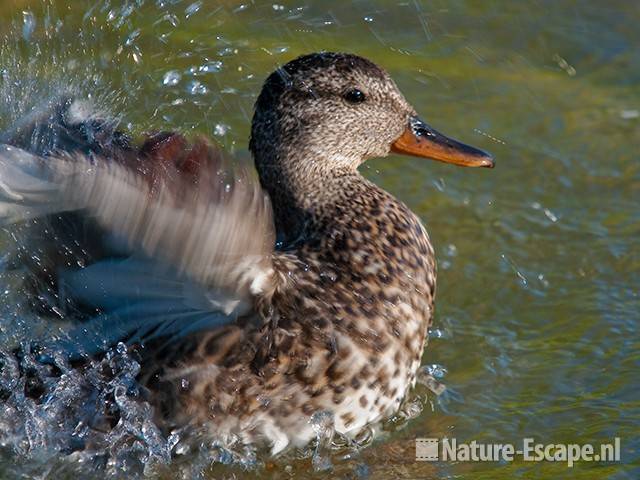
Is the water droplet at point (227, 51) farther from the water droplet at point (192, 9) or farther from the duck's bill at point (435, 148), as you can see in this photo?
the duck's bill at point (435, 148)

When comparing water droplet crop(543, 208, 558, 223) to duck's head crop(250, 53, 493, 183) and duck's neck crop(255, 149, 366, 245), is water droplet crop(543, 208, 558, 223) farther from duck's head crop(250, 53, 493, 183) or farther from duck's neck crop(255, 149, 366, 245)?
duck's neck crop(255, 149, 366, 245)

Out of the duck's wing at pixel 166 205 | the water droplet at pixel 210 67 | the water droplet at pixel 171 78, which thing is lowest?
the water droplet at pixel 210 67

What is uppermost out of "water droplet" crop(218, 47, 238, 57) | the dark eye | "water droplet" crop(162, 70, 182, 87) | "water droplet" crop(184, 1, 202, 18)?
the dark eye

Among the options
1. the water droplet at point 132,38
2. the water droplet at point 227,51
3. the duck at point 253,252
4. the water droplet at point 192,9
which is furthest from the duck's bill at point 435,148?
the water droplet at point 192,9

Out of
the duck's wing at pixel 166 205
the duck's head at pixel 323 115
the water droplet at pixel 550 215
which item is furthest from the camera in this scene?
the water droplet at pixel 550 215

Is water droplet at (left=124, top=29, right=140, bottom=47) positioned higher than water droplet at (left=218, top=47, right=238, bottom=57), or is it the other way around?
water droplet at (left=124, top=29, right=140, bottom=47)

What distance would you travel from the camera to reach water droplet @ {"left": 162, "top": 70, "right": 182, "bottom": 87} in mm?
5680

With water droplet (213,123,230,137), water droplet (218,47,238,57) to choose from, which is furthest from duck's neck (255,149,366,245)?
water droplet (218,47,238,57)

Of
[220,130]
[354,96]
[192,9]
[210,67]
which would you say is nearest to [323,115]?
[354,96]

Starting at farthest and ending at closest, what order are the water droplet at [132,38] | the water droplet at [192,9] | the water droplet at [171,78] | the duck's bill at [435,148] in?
the water droplet at [192,9] → the water droplet at [171,78] → the water droplet at [132,38] → the duck's bill at [435,148]

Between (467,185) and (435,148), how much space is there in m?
1.18

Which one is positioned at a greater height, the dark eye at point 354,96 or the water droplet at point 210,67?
the dark eye at point 354,96

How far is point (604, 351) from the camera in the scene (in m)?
5.04

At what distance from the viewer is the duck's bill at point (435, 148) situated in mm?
5016
